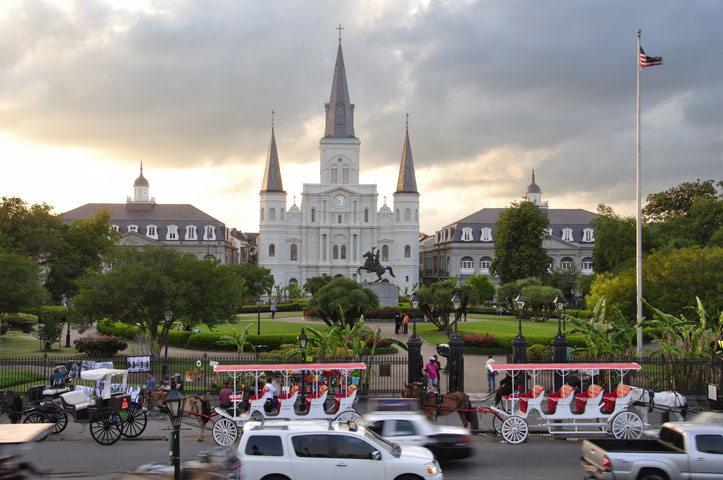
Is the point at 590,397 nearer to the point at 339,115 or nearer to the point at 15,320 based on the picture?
the point at 15,320

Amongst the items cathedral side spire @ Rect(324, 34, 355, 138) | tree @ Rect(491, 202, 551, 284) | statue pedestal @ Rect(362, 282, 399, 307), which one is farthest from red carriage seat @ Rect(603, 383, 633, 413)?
cathedral side spire @ Rect(324, 34, 355, 138)

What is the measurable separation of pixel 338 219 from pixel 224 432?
75356mm

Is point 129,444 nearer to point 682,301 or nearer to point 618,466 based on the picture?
point 618,466

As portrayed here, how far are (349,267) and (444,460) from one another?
247 feet

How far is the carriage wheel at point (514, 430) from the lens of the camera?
49.4ft

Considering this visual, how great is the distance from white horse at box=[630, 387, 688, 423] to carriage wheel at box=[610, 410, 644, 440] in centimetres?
94

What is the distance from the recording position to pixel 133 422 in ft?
51.4

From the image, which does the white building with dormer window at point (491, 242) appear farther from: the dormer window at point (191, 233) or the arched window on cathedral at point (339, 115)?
the dormer window at point (191, 233)

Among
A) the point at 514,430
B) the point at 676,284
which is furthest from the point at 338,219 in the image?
the point at 514,430

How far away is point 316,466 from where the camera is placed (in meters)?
10.4

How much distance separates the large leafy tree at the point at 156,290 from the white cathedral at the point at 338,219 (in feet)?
187

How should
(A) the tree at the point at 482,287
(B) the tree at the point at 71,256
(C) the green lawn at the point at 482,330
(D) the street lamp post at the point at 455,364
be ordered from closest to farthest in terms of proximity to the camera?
(D) the street lamp post at the point at 455,364 → (C) the green lawn at the point at 482,330 → (B) the tree at the point at 71,256 → (A) the tree at the point at 482,287

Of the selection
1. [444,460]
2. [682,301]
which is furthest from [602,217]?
[444,460]

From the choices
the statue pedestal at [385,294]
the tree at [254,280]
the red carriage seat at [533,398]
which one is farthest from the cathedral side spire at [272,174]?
the red carriage seat at [533,398]
